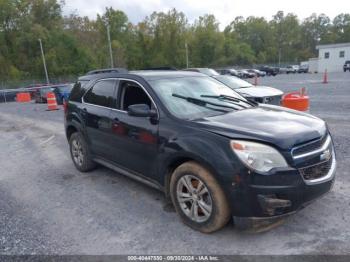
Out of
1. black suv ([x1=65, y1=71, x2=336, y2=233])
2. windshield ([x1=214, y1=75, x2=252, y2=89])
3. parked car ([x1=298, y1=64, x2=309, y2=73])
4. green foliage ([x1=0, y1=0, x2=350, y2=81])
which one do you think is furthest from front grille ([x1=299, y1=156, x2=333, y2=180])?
green foliage ([x1=0, y1=0, x2=350, y2=81])

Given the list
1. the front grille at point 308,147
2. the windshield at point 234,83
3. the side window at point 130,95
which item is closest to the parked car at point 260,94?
the windshield at point 234,83

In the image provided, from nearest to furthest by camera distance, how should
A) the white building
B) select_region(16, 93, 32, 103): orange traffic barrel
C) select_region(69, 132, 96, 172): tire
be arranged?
select_region(69, 132, 96, 172): tire
select_region(16, 93, 32, 103): orange traffic barrel
the white building

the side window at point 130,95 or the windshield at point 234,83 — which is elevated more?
the side window at point 130,95

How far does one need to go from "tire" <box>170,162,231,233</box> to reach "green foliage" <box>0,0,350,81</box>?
56456mm

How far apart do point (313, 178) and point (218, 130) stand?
106cm

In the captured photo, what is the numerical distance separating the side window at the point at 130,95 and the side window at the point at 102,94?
0.20 metres

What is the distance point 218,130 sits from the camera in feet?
9.98

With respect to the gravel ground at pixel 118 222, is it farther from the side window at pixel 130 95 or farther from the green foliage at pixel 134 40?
the green foliage at pixel 134 40

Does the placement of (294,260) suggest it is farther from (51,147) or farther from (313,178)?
(51,147)

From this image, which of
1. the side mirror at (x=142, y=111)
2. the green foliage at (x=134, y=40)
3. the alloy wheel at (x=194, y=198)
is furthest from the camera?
the green foliage at (x=134, y=40)

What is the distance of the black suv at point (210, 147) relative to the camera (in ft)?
9.24

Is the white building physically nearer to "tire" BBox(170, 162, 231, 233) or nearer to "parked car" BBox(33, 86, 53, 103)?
"parked car" BBox(33, 86, 53, 103)

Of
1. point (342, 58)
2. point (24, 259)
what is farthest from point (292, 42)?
point (24, 259)

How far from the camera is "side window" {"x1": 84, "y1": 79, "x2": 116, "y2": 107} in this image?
14.6 feet
